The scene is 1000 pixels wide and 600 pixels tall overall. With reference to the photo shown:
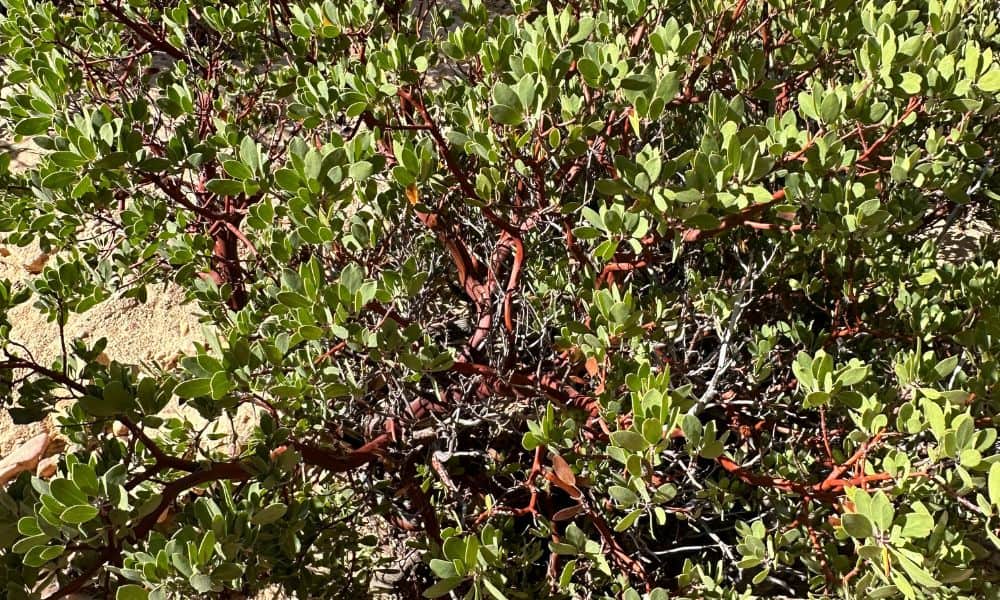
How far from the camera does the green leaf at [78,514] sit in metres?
1.02

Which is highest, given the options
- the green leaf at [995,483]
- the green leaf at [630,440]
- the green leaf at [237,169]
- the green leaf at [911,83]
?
the green leaf at [237,169]

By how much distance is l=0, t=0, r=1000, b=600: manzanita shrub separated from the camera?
1.27 meters

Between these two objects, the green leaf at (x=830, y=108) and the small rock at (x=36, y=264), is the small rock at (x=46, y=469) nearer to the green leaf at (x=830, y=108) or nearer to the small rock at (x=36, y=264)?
the small rock at (x=36, y=264)

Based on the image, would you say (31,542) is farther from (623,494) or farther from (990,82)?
(990,82)

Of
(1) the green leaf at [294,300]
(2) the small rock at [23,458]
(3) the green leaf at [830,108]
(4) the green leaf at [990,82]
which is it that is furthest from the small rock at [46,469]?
(4) the green leaf at [990,82]

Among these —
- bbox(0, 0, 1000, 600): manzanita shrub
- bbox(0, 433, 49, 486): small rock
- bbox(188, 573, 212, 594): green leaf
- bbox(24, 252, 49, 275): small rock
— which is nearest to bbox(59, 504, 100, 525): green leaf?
bbox(0, 0, 1000, 600): manzanita shrub

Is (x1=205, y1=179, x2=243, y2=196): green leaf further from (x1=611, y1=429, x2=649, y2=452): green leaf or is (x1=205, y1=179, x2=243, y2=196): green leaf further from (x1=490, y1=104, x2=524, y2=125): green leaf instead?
(x1=611, y1=429, x2=649, y2=452): green leaf

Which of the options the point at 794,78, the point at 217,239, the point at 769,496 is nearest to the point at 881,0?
the point at 794,78

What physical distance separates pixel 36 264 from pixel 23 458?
110 centimetres

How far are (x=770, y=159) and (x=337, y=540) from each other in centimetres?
146

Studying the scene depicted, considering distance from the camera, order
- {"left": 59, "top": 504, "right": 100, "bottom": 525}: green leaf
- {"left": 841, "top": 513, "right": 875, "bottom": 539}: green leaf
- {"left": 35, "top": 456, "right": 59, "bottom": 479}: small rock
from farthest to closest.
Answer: {"left": 35, "top": 456, "right": 59, "bottom": 479}: small rock
{"left": 841, "top": 513, "right": 875, "bottom": 539}: green leaf
{"left": 59, "top": 504, "right": 100, "bottom": 525}: green leaf

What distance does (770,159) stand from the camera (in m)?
1.36

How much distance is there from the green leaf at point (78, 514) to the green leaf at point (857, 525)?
1.21 meters

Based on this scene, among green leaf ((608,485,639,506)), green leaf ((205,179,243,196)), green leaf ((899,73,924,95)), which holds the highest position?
green leaf ((205,179,243,196))
